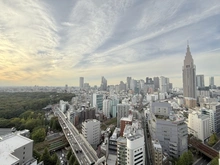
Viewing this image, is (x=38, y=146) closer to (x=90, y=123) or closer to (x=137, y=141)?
(x=90, y=123)

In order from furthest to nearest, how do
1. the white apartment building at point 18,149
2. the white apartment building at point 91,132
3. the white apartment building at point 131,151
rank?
the white apartment building at point 91,132, the white apartment building at point 131,151, the white apartment building at point 18,149

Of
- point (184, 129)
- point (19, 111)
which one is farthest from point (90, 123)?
point (19, 111)

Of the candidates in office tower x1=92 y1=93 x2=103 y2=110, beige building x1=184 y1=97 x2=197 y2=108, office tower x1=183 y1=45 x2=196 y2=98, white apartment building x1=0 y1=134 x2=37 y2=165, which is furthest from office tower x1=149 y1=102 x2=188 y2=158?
office tower x1=183 y1=45 x2=196 y2=98

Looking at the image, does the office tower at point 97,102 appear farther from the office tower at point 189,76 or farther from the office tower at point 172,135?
the office tower at point 189,76

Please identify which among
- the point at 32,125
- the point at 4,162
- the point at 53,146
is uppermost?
the point at 4,162

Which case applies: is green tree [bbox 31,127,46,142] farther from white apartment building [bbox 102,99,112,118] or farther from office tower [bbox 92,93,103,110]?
office tower [bbox 92,93,103,110]

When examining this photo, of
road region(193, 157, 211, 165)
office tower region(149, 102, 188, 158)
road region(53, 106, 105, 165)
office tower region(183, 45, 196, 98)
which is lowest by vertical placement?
road region(193, 157, 211, 165)

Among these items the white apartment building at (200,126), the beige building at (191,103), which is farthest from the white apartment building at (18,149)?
the beige building at (191,103)
